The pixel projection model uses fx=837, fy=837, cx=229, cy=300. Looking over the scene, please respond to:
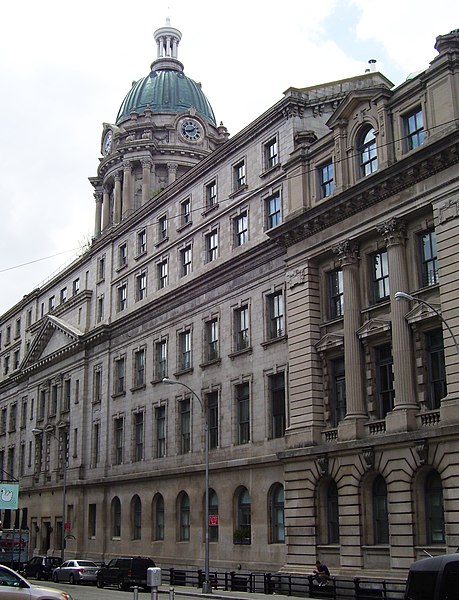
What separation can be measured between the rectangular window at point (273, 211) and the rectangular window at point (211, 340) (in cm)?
748

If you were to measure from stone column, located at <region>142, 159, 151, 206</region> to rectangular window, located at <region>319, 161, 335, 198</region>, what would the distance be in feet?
131

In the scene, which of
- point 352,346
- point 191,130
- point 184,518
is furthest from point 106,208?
point 352,346

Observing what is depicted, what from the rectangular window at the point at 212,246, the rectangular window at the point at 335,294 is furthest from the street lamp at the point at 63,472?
the rectangular window at the point at 335,294

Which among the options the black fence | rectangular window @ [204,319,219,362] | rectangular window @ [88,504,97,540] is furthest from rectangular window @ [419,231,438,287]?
rectangular window @ [88,504,97,540]

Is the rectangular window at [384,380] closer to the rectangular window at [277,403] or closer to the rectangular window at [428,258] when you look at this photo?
the rectangular window at [428,258]

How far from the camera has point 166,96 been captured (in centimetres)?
8956

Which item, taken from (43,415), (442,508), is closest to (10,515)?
(43,415)

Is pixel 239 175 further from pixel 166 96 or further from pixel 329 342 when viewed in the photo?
pixel 166 96

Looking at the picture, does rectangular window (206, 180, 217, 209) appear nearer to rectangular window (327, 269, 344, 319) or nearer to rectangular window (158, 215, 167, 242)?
rectangular window (158, 215, 167, 242)

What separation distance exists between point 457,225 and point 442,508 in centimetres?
1080

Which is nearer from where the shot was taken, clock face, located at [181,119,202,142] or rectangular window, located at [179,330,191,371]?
rectangular window, located at [179,330,191,371]

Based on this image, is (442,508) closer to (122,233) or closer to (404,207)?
(404,207)

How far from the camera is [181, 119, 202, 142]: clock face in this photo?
8481cm

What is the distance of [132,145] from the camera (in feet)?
269
